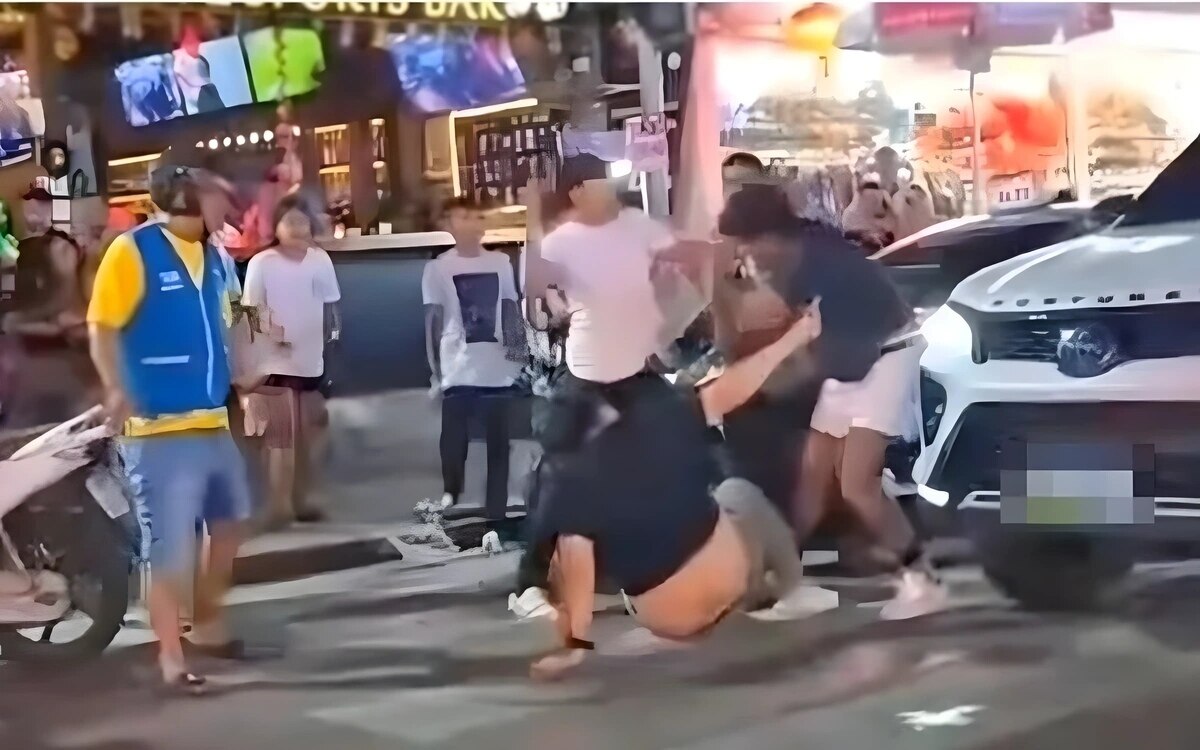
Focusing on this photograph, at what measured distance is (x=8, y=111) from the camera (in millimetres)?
2064

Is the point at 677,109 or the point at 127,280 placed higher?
the point at 677,109

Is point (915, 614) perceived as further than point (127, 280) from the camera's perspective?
Yes

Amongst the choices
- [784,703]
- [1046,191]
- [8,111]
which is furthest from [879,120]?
[8,111]

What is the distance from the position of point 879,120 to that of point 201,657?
176 centimetres

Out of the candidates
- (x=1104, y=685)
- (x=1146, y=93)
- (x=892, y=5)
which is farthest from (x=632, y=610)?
(x=1146, y=93)

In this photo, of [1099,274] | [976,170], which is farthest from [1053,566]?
[976,170]

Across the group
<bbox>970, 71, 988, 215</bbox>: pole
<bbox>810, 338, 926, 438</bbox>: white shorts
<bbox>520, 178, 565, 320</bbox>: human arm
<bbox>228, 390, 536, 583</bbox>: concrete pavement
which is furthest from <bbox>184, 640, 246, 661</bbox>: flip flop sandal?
<bbox>970, 71, 988, 215</bbox>: pole

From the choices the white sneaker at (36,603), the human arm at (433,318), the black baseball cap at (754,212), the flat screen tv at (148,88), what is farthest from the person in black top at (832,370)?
the white sneaker at (36,603)

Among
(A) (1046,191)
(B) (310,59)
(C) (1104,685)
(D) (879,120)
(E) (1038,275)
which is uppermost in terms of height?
(B) (310,59)

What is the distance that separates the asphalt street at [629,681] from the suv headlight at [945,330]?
475 millimetres

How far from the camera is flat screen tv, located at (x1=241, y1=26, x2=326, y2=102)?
2.06 m

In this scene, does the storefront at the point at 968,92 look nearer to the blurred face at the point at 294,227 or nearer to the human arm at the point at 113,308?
the blurred face at the point at 294,227

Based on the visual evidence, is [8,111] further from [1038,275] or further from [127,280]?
[1038,275]

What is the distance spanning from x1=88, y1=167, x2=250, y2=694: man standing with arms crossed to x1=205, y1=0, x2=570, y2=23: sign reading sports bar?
15.0 inches
